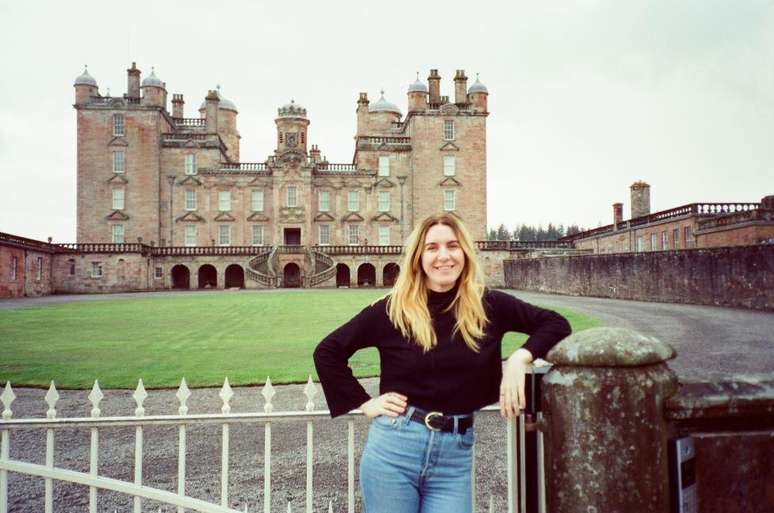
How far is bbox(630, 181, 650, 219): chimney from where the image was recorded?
39.9 meters

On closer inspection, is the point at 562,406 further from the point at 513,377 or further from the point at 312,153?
the point at 312,153

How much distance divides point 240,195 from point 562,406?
47805 mm

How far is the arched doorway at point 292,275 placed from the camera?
148 feet

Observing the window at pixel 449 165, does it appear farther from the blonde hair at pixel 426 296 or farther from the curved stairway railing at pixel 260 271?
the blonde hair at pixel 426 296

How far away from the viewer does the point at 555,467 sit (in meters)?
2.14

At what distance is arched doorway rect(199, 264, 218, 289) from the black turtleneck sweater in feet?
150

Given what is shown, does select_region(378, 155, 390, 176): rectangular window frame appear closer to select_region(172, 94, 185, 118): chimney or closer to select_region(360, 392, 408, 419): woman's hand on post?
select_region(172, 94, 185, 118): chimney

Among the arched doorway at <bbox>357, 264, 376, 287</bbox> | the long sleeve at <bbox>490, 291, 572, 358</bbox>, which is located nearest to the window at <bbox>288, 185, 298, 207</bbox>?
the arched doorway at <bbox>357, 264, 376, 287</bbox>

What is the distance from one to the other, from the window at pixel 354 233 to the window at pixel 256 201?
8.24 metres

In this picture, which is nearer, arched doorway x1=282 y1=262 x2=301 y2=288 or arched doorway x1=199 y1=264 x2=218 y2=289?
arched doorway x1=282 y1=262 x2=301 y2=288

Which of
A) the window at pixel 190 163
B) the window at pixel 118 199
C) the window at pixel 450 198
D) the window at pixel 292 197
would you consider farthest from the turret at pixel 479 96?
the window at pixel 118 199

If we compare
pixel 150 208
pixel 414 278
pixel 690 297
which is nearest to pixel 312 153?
pixel 150 208

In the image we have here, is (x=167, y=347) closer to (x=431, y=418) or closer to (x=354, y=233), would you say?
(x=431, y=418)

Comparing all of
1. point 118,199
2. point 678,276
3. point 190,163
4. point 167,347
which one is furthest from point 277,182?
point 167,347
